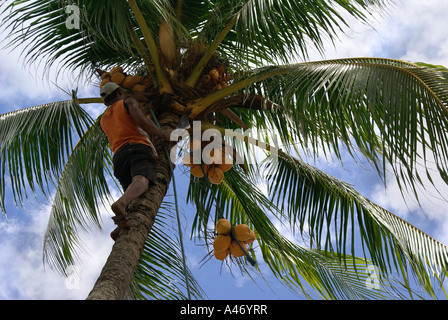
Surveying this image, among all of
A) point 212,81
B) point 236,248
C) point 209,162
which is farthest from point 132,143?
point 212,81

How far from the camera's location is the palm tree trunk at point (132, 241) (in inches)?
88.0

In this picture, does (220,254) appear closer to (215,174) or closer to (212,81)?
(215,174)

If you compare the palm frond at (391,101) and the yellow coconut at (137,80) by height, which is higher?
the yellow coconut at (137,80)

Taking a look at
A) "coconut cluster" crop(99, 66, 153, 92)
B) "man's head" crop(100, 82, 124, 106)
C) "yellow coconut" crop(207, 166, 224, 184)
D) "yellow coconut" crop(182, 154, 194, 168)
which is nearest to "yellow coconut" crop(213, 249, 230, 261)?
"yellow coconut" crop(207, 166, 224, 184)

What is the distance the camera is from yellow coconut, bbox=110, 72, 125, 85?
12.0 ft

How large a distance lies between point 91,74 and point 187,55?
117 centimetres

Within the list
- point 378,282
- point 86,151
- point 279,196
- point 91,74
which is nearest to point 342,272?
point 378,282

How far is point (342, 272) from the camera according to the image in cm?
510

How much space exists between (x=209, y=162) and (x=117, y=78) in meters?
0.88

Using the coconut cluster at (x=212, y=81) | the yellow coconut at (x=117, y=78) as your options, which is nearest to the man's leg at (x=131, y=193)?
the yellow coconut at (x=117, y=78)


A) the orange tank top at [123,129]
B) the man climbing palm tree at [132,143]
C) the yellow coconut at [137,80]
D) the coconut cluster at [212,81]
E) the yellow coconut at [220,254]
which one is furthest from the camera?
the coconut cluster at [212,81]

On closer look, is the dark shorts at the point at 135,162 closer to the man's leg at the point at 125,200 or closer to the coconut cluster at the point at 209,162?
the man's leg at the point at 125,200

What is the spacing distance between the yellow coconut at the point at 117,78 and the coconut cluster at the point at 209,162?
0.70 metres

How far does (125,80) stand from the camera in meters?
3.75
